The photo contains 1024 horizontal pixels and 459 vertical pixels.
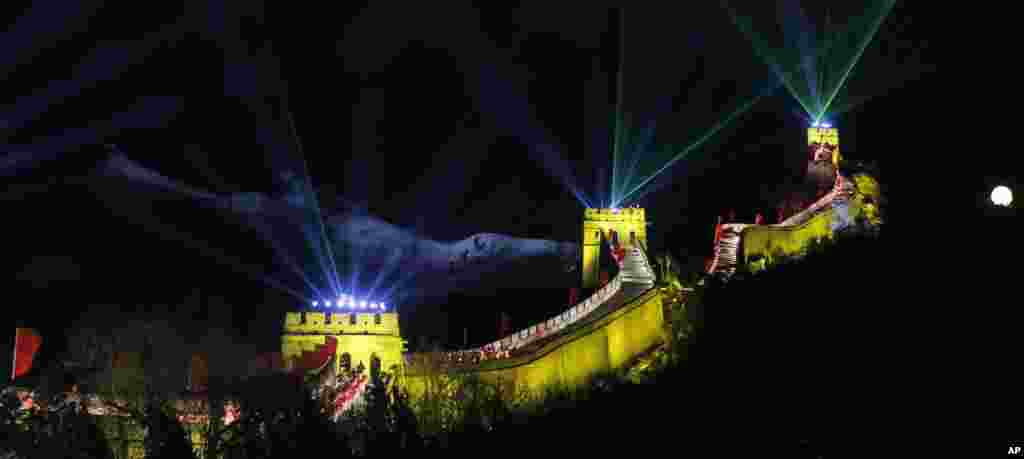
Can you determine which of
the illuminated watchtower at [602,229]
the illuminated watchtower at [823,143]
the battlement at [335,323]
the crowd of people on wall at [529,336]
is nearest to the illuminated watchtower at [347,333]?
the battlement at [335,323]

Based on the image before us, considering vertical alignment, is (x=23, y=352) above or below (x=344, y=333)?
below

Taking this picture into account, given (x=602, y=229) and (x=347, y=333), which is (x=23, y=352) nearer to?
(x=347, y=333)

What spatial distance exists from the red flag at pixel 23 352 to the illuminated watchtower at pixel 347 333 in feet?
25.4

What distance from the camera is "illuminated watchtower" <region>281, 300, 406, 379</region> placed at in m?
37.0

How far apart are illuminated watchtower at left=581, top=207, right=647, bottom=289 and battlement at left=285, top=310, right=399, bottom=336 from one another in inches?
608

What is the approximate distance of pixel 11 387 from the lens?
103 feet

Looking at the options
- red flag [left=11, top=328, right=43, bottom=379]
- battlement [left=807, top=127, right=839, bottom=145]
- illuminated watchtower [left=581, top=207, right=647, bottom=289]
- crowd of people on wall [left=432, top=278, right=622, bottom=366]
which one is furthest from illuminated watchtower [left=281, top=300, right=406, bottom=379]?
battlement [left=807, top=127, right=839, bottom=145]

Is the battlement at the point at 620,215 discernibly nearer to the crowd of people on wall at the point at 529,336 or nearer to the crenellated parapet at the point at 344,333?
the crowd of people on wall at the point at 529,336

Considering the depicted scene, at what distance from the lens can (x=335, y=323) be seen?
37.4 metres

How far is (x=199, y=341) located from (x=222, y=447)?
13.7 m

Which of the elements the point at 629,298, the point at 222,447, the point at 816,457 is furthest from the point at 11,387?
the point at 816,457

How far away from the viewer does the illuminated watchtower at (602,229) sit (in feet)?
167

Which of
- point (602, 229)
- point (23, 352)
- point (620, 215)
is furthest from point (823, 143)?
point (23, 352)

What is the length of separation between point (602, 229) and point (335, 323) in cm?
1724
